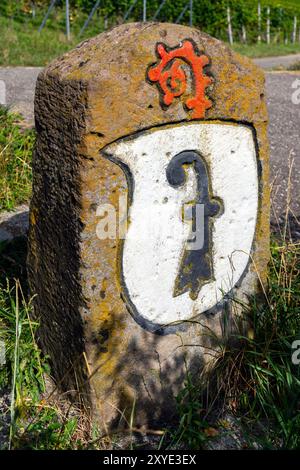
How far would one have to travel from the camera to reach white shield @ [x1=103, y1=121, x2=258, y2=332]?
7.68 ft

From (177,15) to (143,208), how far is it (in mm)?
15248

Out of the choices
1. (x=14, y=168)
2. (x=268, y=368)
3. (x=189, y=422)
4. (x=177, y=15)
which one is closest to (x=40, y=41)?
(x=14, y=168)

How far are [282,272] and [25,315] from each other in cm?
120

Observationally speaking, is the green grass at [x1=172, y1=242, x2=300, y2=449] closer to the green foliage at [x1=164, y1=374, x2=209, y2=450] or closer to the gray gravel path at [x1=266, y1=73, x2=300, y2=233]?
the green foliage at [x1=164, y1=374, x2=209, y2=450]

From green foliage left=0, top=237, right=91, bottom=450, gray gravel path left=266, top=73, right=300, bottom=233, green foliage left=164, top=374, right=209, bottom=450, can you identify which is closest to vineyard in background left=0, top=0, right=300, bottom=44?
gray gravel path left=266, top=73, right=300, bottom=233

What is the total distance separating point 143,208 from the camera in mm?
2367

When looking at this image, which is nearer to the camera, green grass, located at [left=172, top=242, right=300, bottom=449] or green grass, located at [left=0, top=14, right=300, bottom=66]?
green grass, located at [left=172, top=242, right=300, bottom=449]

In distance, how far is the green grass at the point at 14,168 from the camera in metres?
4.37

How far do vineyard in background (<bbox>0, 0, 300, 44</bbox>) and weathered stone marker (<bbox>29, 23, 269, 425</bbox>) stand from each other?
10.3 metres

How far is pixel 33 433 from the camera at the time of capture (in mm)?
2311

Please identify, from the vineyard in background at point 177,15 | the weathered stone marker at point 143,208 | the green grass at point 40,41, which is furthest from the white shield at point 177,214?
the vineyard in background at point 177,15

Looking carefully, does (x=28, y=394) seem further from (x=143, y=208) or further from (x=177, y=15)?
(x=177, y=15)
